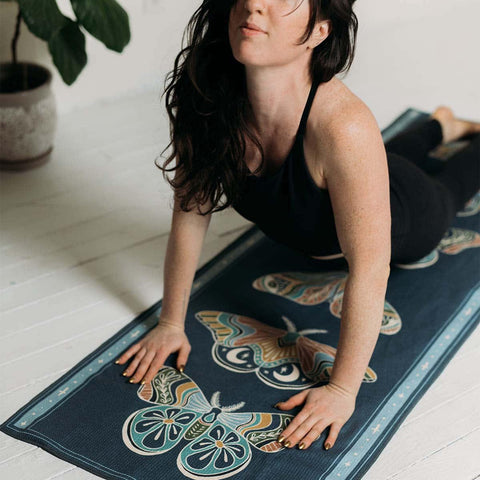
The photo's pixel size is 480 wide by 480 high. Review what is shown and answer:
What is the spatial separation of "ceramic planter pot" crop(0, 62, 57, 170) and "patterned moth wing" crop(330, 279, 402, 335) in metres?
1.08

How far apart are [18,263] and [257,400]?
81 cm

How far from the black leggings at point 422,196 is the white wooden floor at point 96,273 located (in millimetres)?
264

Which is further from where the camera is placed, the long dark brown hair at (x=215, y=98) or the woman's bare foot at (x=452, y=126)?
the woman's bare foot at (x=452, y=126)

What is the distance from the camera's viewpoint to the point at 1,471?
4.67 feet

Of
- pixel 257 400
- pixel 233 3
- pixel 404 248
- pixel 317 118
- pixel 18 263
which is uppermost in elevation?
pixel 233 3

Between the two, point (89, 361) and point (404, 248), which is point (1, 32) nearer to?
point (89, 361)

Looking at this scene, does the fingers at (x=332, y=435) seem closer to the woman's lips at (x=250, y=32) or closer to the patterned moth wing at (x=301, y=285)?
the patterned moth wing at (x=301, y=285)

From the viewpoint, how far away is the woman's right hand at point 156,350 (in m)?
1.64

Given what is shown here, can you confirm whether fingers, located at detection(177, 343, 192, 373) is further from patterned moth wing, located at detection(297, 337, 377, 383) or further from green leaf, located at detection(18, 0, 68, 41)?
green leaf, located at detection(18, 0, 68, 41)

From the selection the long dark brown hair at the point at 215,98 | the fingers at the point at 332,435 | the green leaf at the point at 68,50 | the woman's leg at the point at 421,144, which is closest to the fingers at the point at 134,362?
the long dark brown hair at the point at 215,98

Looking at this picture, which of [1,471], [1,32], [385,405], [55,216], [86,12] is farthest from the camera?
[1,32]

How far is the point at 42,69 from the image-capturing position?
2428mm

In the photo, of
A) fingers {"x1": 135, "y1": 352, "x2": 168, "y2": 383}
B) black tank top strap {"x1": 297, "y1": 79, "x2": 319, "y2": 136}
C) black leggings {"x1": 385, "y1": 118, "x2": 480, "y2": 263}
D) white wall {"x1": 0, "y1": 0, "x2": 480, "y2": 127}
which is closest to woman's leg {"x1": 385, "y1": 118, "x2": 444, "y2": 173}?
black leggings {"x1": 385, "y1": 118, "x2": 480, "y2": 263}

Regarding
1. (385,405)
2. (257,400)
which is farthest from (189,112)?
(385,405)
